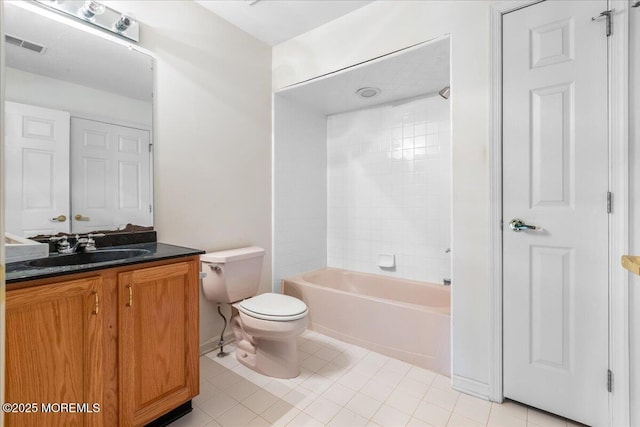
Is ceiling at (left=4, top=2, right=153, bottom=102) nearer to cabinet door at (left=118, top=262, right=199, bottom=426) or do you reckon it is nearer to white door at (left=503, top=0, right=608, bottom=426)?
cabinet door at (left=118, top=262, right=199, bottom=426)

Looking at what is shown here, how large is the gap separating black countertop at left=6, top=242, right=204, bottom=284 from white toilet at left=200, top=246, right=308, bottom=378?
44 centimetres

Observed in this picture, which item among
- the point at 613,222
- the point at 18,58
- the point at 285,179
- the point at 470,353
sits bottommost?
the point at 470,353

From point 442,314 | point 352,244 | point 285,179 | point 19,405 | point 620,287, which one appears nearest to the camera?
point 19,405

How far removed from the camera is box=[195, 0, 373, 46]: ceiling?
2.05 metres

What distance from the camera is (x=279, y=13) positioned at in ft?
7.10

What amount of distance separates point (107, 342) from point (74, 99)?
129cm

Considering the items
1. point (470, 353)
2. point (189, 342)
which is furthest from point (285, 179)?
point (470, 353)

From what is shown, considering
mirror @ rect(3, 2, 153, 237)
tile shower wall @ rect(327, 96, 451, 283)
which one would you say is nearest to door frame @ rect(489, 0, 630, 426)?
tile shower wall @ rect(327, 96, 451, 283)

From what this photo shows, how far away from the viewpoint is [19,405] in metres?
0.95

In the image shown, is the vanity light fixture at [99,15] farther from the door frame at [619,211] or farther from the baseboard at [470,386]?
the baseboard at [470,386]

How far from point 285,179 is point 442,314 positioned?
68.2 inches

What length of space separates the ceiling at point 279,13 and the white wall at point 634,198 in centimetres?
149

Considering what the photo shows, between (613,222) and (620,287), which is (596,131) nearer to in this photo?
(613,222)

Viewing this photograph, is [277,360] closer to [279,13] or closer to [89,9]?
[89,9]
